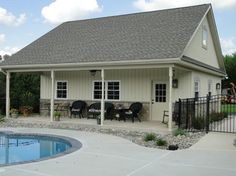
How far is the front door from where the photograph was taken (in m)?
15.7

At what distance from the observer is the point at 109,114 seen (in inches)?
646

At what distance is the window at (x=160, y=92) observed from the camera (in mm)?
15742

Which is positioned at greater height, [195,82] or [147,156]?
[195,82]

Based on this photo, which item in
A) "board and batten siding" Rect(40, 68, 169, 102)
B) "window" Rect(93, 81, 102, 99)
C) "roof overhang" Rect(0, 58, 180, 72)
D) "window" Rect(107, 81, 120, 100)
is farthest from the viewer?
"window" Rect(93, 81, 102, 99)

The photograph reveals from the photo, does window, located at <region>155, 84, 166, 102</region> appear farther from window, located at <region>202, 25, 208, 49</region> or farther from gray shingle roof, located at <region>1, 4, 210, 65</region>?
window, located at <region>202, 25, 208, 49</region>

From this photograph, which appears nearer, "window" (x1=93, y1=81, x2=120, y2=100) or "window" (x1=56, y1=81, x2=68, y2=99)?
"window" (x1=93, y1=81, x2=120, y2=100)

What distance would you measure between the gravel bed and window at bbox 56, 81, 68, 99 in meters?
3.23

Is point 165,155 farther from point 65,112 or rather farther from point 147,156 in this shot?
point 65,112

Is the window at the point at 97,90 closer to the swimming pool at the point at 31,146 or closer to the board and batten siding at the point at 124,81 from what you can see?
the board and batten siding at the point at 124,81

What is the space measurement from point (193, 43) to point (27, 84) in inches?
440

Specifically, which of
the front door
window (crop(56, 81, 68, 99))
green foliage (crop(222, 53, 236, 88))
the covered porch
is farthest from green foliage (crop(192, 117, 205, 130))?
green foliage (crop(222, 53, 236, 88))

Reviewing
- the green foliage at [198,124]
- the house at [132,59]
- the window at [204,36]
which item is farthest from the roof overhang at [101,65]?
the window at [204,36]

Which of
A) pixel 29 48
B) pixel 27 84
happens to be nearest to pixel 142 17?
Result: pixel 29 48

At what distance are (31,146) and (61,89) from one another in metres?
8.15
